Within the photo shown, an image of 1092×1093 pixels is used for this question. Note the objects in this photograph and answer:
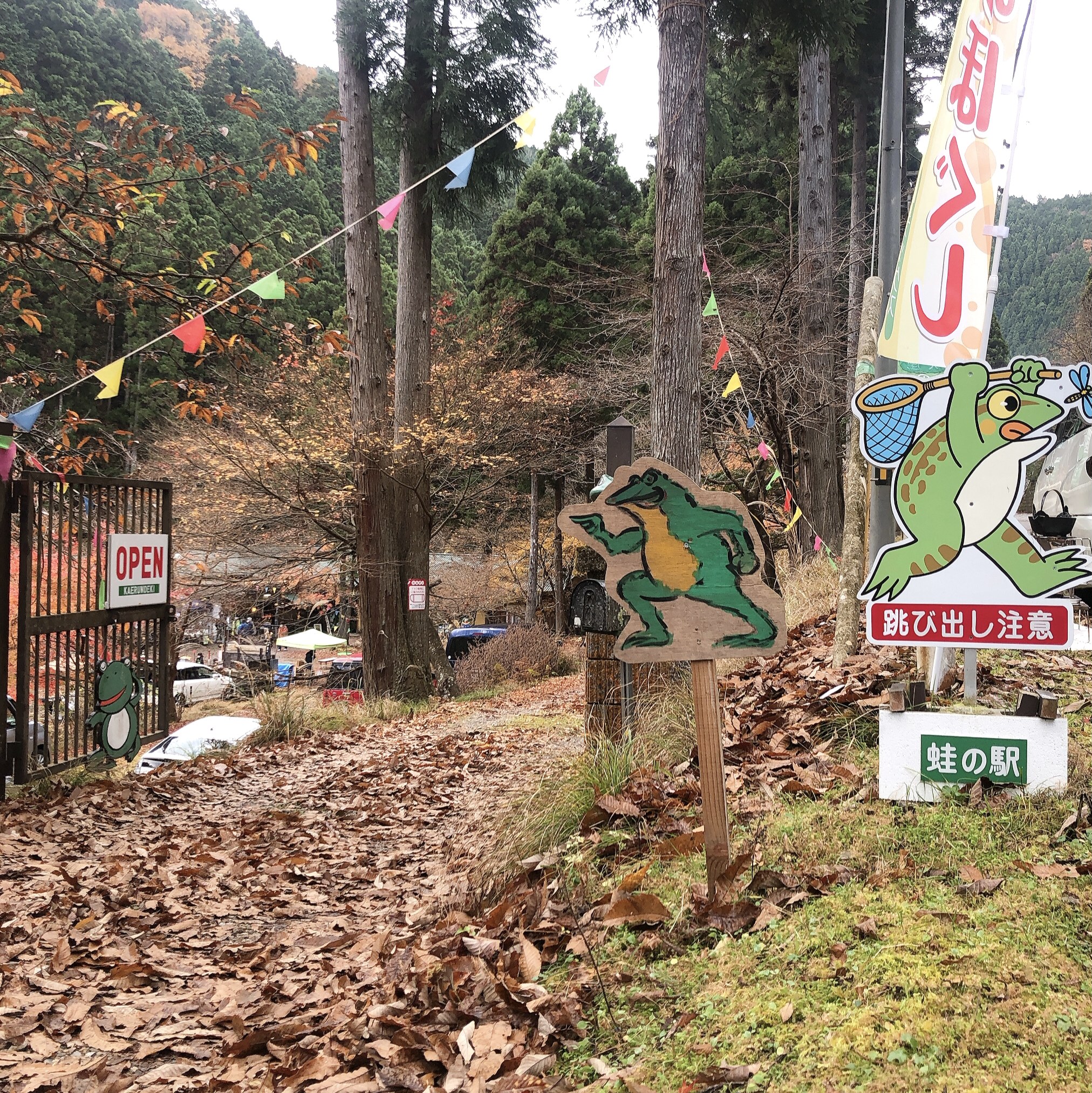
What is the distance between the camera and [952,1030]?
2.08 metres

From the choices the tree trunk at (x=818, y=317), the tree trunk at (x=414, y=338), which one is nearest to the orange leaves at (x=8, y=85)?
the tree trunk at (x=414, y=338)

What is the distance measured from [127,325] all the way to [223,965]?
25444 millimetres

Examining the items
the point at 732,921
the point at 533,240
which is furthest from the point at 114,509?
the point at 533,240

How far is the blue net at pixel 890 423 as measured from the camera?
395 cm

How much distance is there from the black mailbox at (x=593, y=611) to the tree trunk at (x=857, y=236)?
3.41 metres

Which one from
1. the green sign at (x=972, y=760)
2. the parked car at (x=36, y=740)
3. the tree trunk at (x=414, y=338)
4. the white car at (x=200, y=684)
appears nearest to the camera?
the green sign at (x=972, y=760)

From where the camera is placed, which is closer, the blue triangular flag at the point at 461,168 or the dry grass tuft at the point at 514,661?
the blue triangular flag at the point at 461,168

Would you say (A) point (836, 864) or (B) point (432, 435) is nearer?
(A) point (836, 864)

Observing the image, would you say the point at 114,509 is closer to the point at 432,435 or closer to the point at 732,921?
the point at 732,921

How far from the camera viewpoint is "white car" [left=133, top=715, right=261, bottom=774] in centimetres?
880

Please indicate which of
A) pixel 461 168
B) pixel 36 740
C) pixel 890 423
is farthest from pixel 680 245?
pixel 36 740

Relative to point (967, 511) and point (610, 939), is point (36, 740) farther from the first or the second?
point (967, 511)

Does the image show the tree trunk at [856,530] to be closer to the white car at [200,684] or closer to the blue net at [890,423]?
the blue net at [890,423]

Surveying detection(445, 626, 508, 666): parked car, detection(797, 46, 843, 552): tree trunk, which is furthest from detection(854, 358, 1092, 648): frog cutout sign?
detection(445, 626, 508, 666): parked car
